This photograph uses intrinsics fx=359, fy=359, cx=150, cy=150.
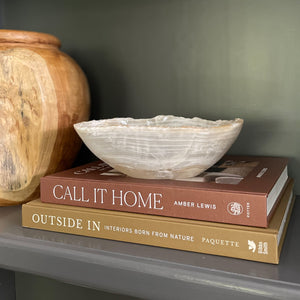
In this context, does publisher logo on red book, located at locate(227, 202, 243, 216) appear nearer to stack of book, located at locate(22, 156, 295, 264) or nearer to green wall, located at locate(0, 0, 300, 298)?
stack of book, located at locate(22, 156, 295, 264)

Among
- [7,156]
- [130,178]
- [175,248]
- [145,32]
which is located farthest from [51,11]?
[175,248]

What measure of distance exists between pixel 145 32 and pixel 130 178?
0.35 meters

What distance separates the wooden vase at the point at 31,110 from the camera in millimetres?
548

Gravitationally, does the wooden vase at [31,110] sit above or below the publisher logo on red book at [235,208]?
above

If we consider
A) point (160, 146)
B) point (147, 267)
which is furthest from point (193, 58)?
point (147, 267)

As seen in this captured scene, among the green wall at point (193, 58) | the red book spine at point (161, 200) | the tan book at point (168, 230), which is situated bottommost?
the tan book at point (168, 230)

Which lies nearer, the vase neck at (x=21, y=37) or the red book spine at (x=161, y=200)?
the red book spine at (x=161, y=200)

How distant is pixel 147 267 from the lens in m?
0.38

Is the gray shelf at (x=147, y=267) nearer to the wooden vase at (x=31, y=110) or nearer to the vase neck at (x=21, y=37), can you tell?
the wooden vase at (x=31, y=110)

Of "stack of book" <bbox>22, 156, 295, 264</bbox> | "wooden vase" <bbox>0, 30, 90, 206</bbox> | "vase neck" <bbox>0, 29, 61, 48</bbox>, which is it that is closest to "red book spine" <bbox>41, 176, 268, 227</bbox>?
Result: "stack of book" <bbox>22, 156, 295, 264</bbox>

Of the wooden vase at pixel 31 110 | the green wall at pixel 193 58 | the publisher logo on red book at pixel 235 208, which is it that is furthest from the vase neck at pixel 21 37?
the publisher logo on red book at pixel 235 208

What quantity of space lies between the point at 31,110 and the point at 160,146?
9.3 inches

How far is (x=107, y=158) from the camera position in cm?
47

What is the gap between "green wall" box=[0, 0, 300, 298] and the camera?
0.61 metres
